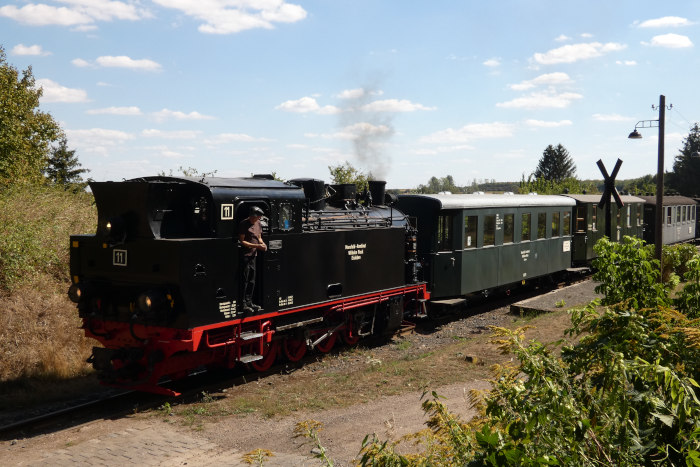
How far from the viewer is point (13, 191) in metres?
18.5

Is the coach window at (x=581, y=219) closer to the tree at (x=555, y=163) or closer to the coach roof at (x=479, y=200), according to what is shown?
the coach roof at (x=479, y=200)

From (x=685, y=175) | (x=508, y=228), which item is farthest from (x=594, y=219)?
(x=685, y=175)

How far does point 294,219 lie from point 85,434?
441 centimetres

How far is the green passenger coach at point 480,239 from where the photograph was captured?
14070mm

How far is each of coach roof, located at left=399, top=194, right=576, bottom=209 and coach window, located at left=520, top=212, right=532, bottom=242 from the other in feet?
1.23

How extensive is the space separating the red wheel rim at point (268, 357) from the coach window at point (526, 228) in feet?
30.0

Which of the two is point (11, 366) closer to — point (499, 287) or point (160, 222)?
point (160, 222)

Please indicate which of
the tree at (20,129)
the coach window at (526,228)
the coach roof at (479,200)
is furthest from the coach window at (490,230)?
the tree at (20,129)

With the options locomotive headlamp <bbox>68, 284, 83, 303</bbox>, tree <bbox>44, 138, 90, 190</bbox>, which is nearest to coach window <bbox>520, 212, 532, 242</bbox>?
locomotive headlamp <bbox>68, 284, 83, 303</bbox>

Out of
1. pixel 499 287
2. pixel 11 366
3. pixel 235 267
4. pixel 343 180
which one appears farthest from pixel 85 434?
pixel 343 180

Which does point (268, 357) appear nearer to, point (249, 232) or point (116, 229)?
point (249, 232)

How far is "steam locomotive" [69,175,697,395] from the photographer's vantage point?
8.34m

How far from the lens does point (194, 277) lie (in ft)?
27.0

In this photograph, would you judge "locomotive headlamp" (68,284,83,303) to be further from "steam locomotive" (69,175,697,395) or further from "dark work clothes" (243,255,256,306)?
"dark work clothes" (243,255,256,306)
